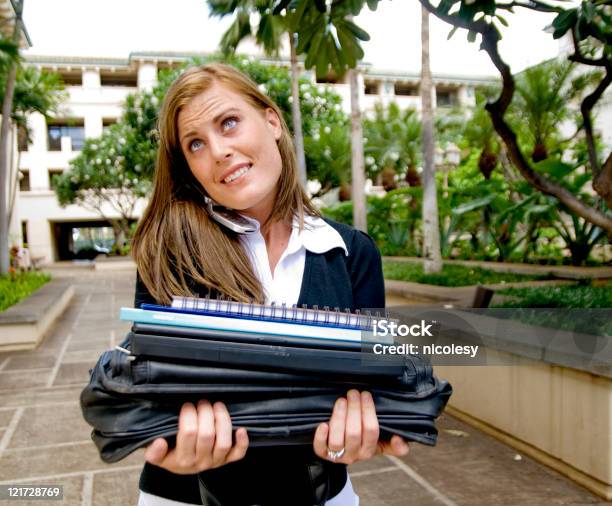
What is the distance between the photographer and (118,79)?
3475 centimetres

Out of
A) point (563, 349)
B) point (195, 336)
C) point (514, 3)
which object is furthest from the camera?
point (563, 349)

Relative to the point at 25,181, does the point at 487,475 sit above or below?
below

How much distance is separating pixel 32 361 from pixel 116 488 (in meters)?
3.64

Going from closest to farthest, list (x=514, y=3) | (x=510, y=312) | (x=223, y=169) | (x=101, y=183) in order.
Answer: (x=223, y=169) → (x=514, y=3) → (x=510, y=312) → (x=101, y=183)

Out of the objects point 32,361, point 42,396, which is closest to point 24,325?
point 32,361

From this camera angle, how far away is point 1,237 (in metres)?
10.9

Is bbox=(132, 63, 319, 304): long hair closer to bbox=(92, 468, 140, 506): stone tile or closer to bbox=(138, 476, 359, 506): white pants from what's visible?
bbox=(138, 476, 359, 506): white pants

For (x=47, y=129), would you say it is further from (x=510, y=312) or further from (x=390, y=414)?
(x=390, y=414)

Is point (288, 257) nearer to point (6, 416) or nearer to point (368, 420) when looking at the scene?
point (368, 420)

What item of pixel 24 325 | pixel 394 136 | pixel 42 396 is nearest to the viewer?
pixel 42 396

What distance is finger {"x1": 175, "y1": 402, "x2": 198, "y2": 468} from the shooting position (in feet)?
2.68

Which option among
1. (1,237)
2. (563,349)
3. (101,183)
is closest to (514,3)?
(563,349)

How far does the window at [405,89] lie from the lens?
36656 millimetres

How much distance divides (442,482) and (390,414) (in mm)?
2589
